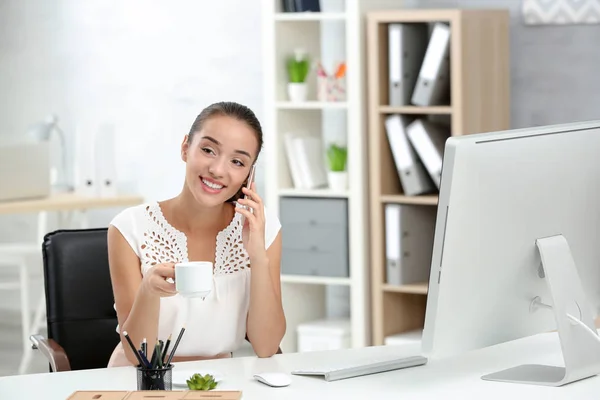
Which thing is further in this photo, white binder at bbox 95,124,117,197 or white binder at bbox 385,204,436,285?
white binder at bbox 95,124,117,197

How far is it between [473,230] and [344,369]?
1.27 ft

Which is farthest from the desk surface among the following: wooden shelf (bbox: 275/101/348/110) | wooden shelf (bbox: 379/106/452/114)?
wooden shelf (bbox: 379/106/452/114)

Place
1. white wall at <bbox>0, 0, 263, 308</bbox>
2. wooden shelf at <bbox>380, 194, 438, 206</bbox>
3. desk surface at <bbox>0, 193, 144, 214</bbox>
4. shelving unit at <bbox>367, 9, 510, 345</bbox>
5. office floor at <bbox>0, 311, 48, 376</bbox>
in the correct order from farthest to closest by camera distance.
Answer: white wall at <bbox>0, 0, 263, 308</bbox> → office floor at <bbox>0, 311, 48, 376</bbox> → desk surface at <bbox>0, 193, 144, 214</bbox> → wooden shelf at <bbox>380, 194, 438, 206</bbox> → shelving unit at <bbox>367, 9, 510, 345</bbox>

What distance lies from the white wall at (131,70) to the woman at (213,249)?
9.46ft

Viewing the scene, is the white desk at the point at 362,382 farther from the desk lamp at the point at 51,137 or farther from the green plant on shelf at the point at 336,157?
the desk lamp at the point at 51,137

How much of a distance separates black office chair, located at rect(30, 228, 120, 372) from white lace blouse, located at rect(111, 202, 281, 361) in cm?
28

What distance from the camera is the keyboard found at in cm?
206

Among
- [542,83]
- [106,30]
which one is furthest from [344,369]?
[106,30]

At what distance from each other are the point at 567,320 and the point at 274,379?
549 mm

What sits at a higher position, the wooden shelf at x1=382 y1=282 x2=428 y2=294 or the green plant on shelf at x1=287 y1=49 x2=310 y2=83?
the green plant on shelf at x1=287 y1=49 x2=310 y2=83

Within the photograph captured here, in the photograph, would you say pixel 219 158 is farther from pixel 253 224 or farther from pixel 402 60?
pixel 402 60

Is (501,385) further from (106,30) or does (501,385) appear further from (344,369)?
(106,30)

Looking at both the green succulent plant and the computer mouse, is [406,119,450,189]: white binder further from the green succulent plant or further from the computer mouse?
the green succulent plant

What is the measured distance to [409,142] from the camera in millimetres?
4207
